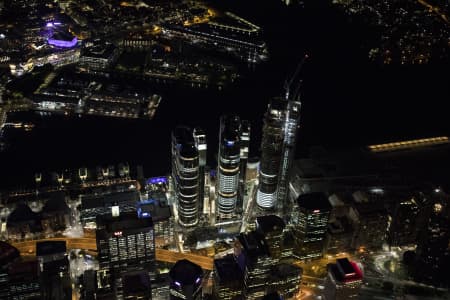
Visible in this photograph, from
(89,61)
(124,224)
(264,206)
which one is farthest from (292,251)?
(89,61)

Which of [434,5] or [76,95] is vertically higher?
[434,5]

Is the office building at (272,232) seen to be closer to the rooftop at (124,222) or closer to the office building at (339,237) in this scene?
the office building at (339,237)

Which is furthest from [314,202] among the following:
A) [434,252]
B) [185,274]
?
[185,274]

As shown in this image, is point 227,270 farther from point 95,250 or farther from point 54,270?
point 54,270

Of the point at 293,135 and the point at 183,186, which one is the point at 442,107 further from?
the point at 183,186

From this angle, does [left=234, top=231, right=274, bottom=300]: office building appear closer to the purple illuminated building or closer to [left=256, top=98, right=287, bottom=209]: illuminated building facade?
[left=256, top=98, right=287, bottom=209]: illuminated building facade

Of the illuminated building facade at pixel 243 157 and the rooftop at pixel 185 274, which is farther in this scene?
the illuminated building facade at pixel 243 157

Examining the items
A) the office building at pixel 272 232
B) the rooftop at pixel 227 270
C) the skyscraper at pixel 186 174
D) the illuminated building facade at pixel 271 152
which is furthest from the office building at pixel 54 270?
the illuminated building facade at pixel 271 152
